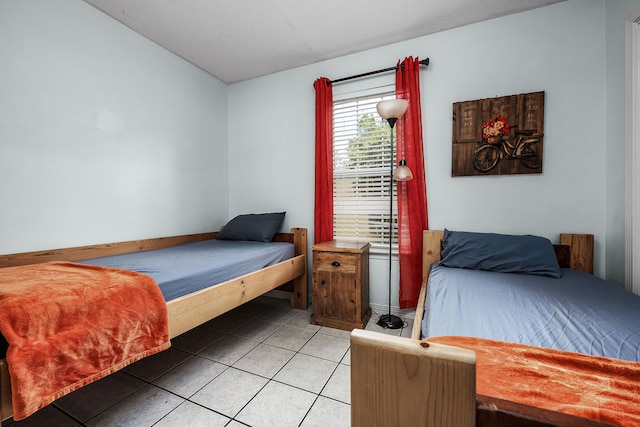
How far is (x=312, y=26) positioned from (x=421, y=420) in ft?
8.93

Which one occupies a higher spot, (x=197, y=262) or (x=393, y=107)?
(x=393, y=107)

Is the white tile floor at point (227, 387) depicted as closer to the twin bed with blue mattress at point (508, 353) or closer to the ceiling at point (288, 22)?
the twin bed with blue mattress at point (508, 353)

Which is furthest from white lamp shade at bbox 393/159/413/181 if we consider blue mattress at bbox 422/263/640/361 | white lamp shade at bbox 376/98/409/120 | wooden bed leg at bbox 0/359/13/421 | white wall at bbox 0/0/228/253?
wooden bed leg at bbox 0/359/13/421

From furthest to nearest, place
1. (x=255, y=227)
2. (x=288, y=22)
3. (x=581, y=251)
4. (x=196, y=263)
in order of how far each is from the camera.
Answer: (x=255, y=227)
(x=288, y=22)
(x=581, y=251)
(x=196, y=263)

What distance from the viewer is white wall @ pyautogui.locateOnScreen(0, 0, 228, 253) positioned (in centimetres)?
167

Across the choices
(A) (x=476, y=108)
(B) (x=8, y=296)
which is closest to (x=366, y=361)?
(B) (x=8, y=296)

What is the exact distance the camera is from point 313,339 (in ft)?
6.82

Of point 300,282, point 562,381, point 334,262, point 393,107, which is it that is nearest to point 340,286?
point 334,262

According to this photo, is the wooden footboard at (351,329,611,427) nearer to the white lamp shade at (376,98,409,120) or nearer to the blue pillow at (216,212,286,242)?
the white lamp shade at (376,98,409,120)

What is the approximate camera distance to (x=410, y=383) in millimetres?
477

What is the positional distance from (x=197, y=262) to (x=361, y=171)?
1.73m

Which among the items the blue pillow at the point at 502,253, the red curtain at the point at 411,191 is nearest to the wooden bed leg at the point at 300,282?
the red curtain at the point at 411,191

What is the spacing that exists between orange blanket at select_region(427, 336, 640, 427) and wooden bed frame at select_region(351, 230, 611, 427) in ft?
0.64

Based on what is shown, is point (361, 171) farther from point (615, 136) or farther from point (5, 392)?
point (5, 392)
